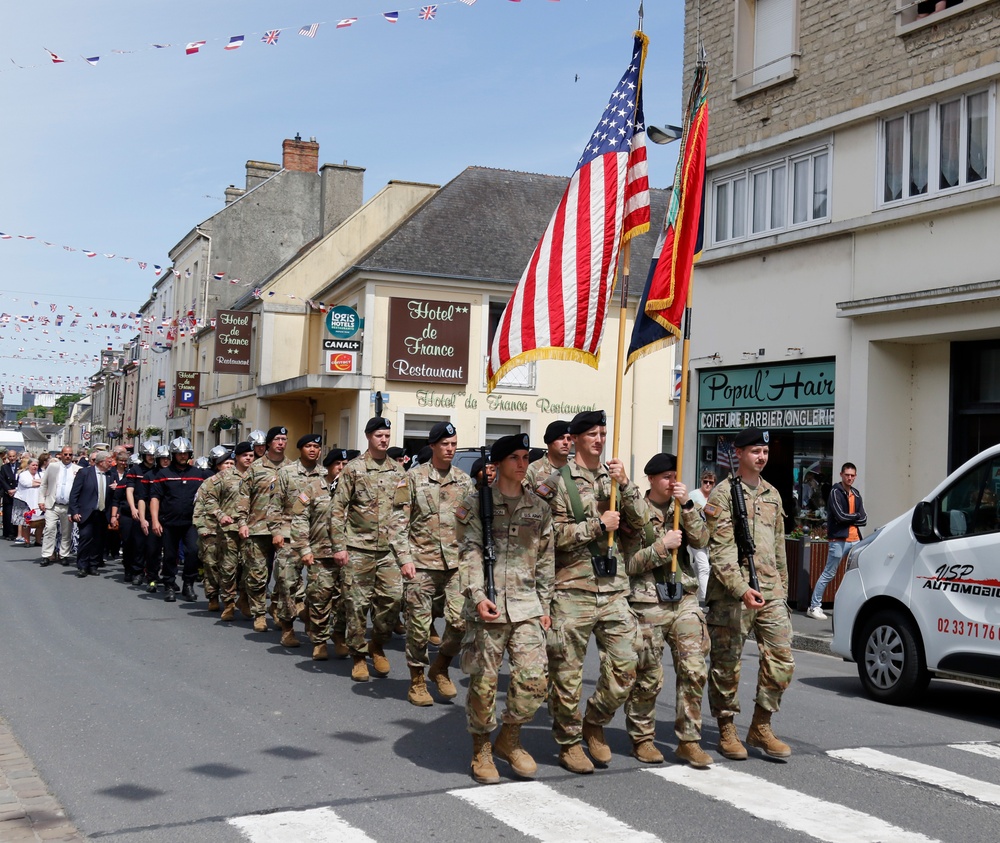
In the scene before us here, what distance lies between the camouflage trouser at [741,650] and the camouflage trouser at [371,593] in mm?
2943

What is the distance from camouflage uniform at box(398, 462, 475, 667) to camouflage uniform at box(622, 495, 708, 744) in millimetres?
1957

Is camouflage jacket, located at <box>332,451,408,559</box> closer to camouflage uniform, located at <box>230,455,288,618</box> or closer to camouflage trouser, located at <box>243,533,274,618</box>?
camouflage uniform, located at <box>230,455,288,618</box>

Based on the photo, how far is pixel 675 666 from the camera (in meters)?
6.54

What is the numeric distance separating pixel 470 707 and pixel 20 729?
303 centimetres

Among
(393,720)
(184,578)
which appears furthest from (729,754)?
(184,578)

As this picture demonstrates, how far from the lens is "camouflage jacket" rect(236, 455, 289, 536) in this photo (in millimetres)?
11789

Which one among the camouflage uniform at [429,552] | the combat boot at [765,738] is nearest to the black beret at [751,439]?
the combat boot at [765,738]

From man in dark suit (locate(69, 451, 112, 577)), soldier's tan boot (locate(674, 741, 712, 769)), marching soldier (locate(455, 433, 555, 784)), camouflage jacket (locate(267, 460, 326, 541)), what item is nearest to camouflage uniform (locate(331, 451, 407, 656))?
camouflage jacket (locate(267, 460, 326, 541))

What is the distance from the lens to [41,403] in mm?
186250

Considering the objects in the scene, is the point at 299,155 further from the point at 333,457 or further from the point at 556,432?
the point at 556,432

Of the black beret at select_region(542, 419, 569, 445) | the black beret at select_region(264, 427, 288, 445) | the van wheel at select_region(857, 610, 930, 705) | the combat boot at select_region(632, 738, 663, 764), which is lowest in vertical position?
the combat boot at select_region(632, 738, 663, 764)

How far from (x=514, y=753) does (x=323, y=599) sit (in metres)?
4.12

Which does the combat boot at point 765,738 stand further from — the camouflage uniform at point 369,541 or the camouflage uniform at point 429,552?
the camouflage uniform at point 369,541

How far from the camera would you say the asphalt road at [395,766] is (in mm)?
5340
